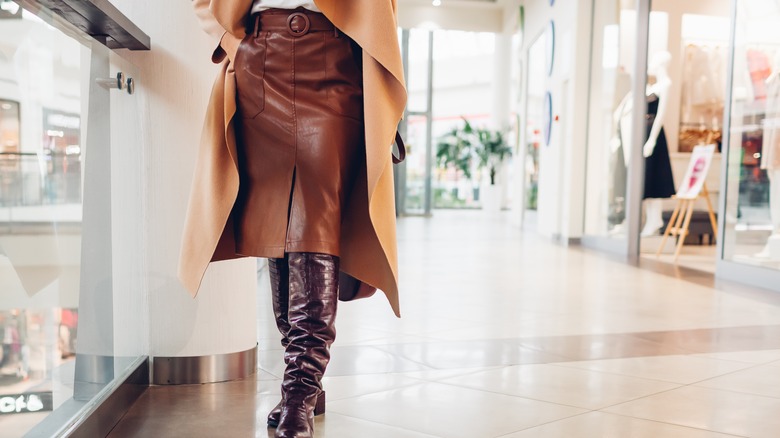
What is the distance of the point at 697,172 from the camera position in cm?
656

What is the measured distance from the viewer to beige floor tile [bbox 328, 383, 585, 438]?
175 centimetres

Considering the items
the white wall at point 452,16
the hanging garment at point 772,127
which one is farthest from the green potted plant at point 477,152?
the hanging garment at point 772,127

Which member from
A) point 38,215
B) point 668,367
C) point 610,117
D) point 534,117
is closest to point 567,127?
point 610,117

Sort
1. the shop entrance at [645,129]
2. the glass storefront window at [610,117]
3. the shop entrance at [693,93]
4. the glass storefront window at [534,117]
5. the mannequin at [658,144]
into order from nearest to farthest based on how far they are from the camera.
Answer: the shop entrance at [645,129] < the glass storefront window at [610,117] < the mannequin at [658,144] < the shop entrance at [693,93] < the glass storefront window at [534,117]

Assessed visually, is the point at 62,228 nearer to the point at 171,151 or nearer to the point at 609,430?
the point at 171,151

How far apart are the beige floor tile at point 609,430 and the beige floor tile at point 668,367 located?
0.49 m

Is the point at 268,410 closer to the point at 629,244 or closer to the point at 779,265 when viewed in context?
the point at 779,265

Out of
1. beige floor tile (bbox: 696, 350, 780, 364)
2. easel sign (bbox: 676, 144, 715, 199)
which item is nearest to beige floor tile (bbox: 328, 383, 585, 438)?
beige floor tile (bbox: 696, 350, 780, 364)

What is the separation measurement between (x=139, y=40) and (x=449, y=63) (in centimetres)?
1457

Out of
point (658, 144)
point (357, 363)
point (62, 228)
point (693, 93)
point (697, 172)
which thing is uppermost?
point (693, 93)

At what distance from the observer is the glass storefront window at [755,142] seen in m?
4.75

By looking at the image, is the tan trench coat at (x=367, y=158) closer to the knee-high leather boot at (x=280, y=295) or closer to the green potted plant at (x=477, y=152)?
the knee-high leather boot at (x=280, y=295)

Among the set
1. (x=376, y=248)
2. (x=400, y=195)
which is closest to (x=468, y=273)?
(x=376, y=248)

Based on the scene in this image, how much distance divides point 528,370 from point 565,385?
0.19 m
